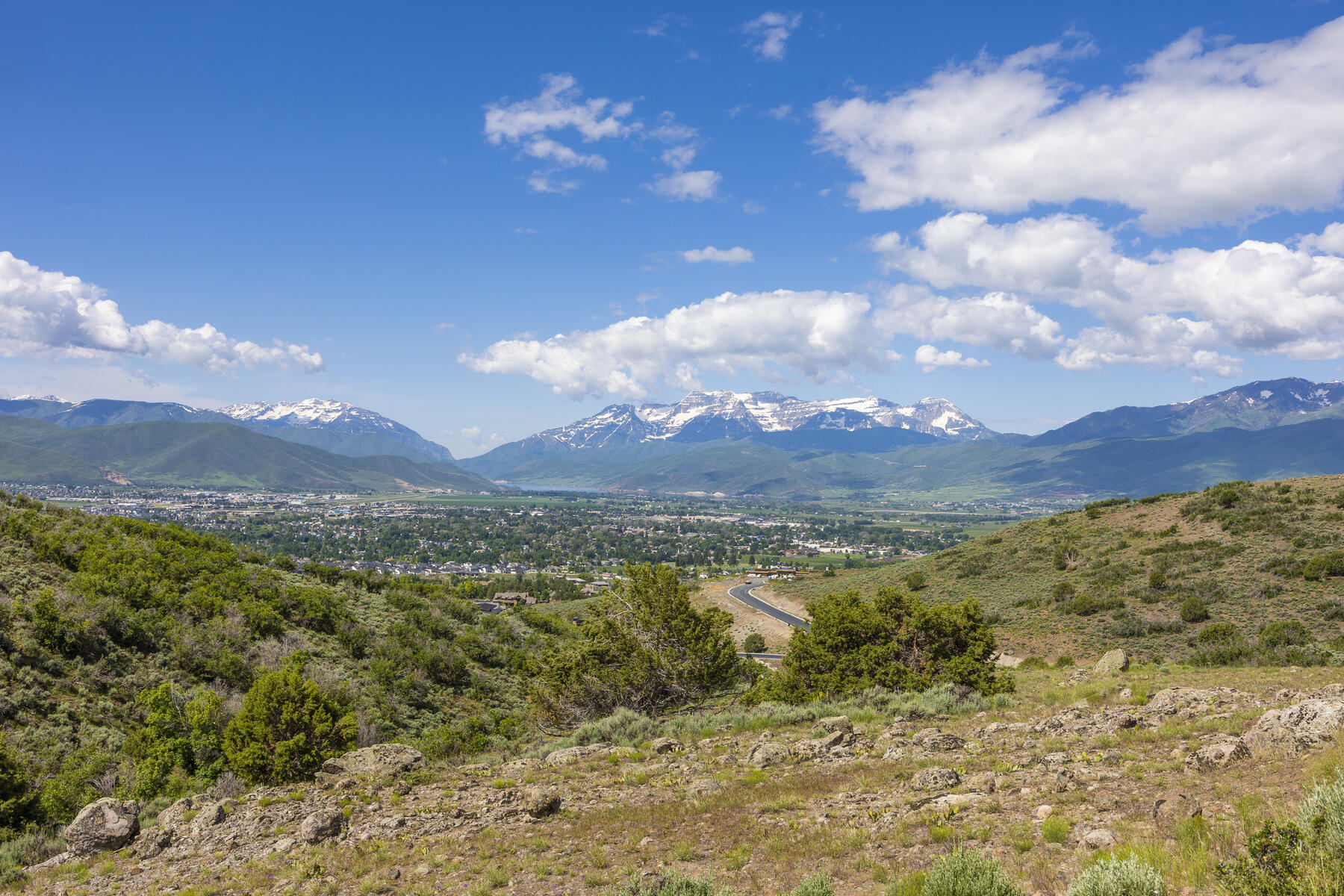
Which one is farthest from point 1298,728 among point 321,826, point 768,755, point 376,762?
point 376,762

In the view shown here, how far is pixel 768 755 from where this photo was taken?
1434cm

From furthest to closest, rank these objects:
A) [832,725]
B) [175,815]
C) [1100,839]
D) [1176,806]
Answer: [832,725], [175,815], [1176,806], [1100,839]

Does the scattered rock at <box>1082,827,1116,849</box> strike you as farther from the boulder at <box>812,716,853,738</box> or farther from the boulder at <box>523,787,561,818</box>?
the boulder at <box>523,787,561,818</box>

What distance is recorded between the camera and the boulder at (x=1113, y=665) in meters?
24.4

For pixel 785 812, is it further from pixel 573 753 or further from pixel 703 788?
pixel 573 753

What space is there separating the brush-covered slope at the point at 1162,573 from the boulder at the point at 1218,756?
2528 centimetres

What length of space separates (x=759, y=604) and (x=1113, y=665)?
52949 mm

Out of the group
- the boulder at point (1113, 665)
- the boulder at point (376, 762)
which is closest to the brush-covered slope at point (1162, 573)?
the boulder at point (1113, 665)

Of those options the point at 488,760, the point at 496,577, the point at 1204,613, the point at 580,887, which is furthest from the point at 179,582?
the point at 496,577

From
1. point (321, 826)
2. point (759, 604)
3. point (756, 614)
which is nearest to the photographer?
point (321, 826)

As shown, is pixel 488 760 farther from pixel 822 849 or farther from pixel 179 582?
pixel 179 582

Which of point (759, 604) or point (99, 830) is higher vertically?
point (99, 830)

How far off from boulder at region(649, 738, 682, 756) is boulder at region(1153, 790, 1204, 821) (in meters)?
10.6

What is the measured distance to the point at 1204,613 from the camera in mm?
33281
